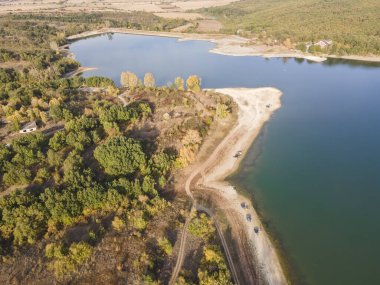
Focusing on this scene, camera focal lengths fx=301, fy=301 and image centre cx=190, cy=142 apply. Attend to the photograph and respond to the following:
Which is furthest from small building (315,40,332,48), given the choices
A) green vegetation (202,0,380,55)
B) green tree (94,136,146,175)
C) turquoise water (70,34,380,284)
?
green tree (94,136,146,175)

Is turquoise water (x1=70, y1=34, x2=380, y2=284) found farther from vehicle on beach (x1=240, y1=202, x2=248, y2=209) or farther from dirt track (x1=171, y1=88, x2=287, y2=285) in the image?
dirt track (x1=171, y1=88, x2=287, y2=285)

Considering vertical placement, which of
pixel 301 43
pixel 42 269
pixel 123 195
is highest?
pixel 301 43

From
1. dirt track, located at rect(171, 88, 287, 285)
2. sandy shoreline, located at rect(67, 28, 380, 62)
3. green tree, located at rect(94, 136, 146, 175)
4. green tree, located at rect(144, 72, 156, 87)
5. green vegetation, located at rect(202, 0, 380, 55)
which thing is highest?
green vegetation, located at rect(202, 0, 380, 55)

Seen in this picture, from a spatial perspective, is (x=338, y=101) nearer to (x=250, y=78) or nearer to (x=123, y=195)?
(x=250, y=78)

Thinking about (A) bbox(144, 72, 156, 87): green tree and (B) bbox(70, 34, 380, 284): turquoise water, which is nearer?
(B) bbox(70, 34, 380, 284): turquoise water

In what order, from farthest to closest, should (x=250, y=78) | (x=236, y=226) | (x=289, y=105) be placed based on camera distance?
(x=250, y=78)
(x=289, y=105)
(x=236, y=226)

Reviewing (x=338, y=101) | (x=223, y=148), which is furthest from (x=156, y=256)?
(x=338, y=101)

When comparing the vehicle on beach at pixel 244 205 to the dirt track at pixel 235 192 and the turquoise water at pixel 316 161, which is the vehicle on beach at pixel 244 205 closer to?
the dirt track at pixel 235 192
